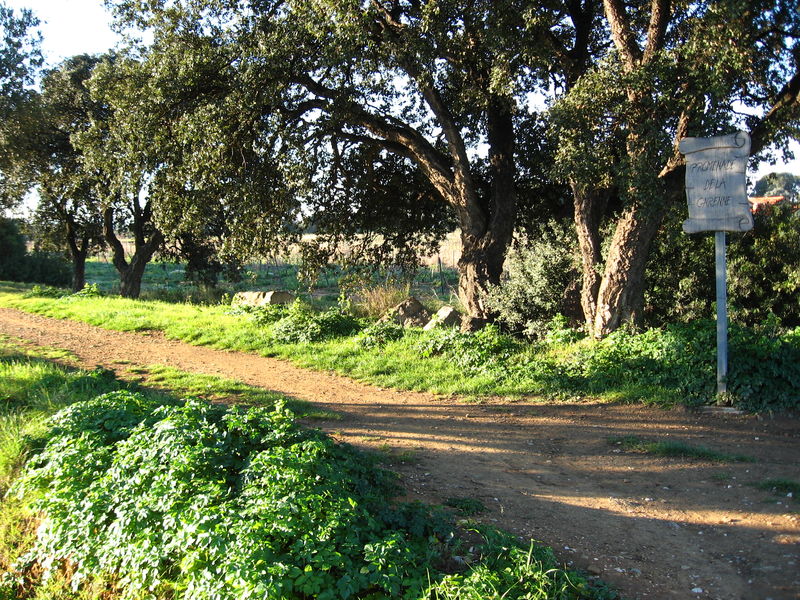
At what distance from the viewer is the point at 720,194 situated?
7.07 meters

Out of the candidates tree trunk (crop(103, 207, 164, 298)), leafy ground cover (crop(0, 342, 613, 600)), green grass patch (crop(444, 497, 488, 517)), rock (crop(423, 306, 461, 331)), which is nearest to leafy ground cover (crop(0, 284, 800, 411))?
rock (crop(423, 306, 461, 331))

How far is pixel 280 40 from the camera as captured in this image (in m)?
9.35

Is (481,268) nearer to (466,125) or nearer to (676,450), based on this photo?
(466,125)

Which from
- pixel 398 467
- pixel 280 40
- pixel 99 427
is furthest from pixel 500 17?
pixel 99 427

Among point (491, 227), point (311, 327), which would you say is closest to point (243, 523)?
point (311, 327)

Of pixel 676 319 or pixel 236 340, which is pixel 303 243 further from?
pixel 676 319

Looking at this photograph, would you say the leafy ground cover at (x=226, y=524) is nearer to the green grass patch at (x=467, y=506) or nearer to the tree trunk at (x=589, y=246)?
the green grass patch at (x=467, y=506)

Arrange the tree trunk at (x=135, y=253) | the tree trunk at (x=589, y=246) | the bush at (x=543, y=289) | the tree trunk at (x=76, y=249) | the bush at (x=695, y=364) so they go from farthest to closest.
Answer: the tree trunk at (x=76, y=249) → the tree trunk at (x=135, y=253) → the bush at (x=543, y=289) → the tree trunk at (x=589, y=246) → the bush at (x=695, y=364)

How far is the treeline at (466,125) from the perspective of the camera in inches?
314

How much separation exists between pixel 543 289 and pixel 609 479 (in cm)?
545

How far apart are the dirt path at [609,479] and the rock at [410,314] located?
375 cm

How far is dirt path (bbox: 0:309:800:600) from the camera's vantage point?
12.7 feet

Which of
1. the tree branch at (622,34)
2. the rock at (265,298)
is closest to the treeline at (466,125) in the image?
the tree branch at (622,34)

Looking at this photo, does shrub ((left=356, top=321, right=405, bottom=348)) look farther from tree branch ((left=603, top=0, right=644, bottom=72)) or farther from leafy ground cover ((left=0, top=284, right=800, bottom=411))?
tree branch ((left=603, top=0, right=644, bottom=72))
